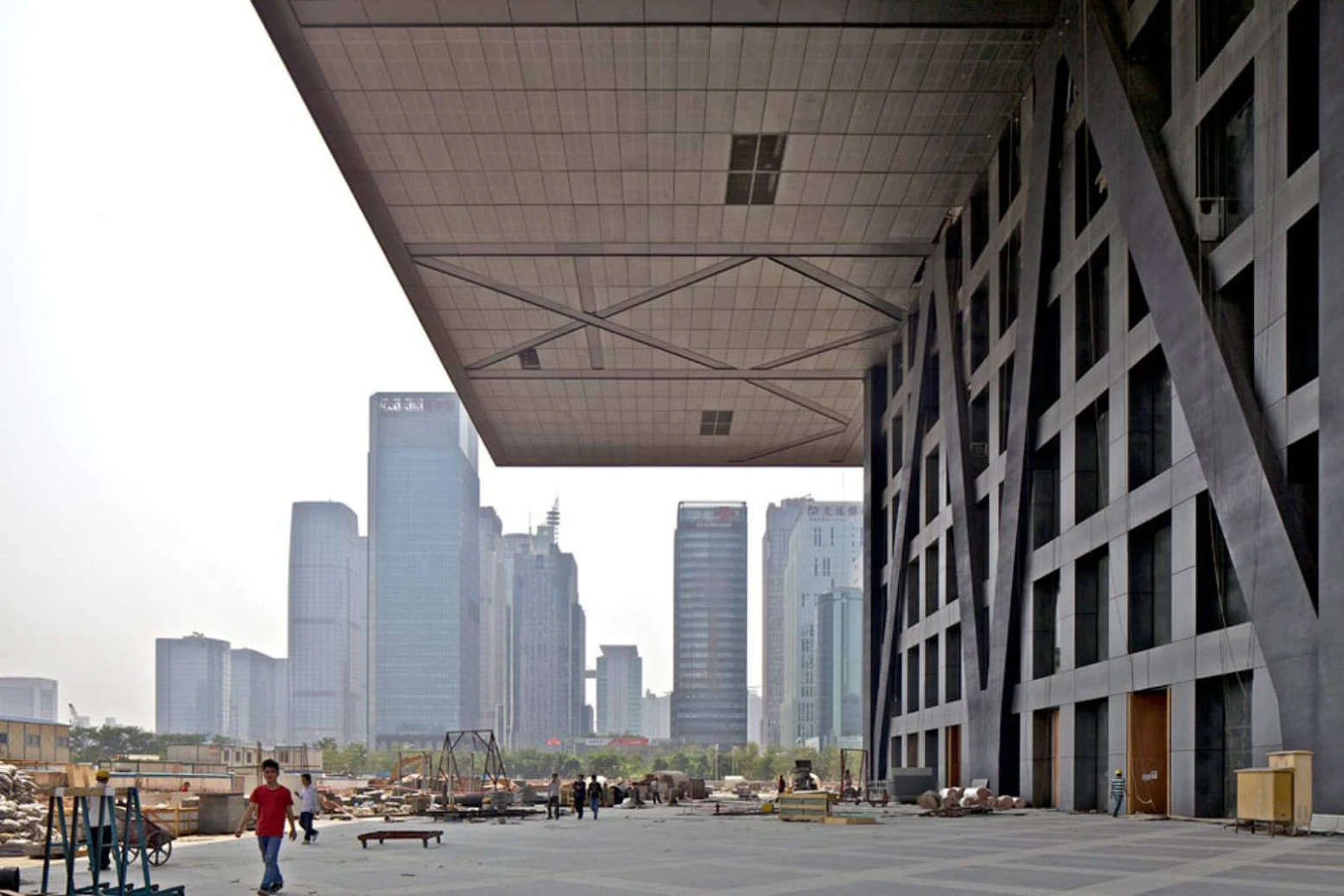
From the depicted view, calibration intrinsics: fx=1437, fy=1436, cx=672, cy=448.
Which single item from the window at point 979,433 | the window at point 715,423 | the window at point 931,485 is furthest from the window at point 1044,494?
the window at point 715,423

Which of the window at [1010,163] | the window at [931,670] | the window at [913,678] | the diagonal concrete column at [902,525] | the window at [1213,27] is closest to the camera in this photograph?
the window at [1213,27]

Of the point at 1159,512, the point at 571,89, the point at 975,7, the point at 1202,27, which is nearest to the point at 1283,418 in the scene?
the point at 1159,512

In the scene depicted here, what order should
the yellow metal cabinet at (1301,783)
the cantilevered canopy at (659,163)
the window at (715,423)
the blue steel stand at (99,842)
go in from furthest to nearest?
1. the window at (715,423)
2. the cantilevered canopy at (659,163)
3. the yellow metal cabinet at (1301,783)
4. the blue steel stand at (99,842)

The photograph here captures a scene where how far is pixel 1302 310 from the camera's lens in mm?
23625

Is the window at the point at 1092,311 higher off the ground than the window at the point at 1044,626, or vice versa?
the window at the point at 1092,311

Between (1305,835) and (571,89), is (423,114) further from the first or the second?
(1305,835)

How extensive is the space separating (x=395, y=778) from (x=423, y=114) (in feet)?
160

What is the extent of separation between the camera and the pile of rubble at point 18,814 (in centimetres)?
2744

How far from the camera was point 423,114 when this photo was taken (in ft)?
120

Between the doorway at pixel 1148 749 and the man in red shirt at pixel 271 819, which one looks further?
the doorway at pixel 1148 749

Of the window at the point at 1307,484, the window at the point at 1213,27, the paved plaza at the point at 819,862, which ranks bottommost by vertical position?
the paved plaza at the point at 819,862

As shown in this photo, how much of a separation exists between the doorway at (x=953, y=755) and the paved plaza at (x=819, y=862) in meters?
17.3

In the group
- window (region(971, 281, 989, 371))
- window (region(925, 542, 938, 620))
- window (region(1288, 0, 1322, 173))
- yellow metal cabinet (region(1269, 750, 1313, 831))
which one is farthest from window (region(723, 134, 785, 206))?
yellow metal cabinet (region(1269, 750, 1313, 831))

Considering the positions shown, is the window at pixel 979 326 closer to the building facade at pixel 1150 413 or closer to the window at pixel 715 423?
the building facade at pixel 1150 413
